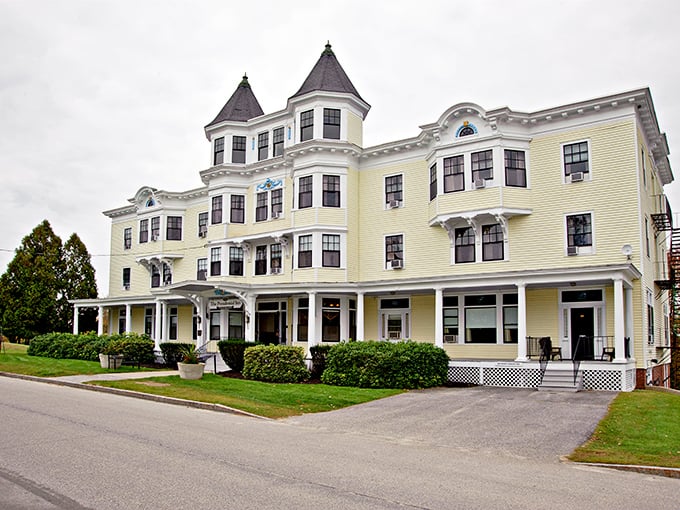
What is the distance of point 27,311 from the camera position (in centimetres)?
4319

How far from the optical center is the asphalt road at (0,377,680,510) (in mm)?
7191

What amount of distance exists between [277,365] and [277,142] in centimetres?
1384

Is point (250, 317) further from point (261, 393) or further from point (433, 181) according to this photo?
point (261, 393)

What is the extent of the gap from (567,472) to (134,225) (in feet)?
119

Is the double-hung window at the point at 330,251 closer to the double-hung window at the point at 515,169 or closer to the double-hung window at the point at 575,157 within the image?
the double-hung window at the point at 515,169

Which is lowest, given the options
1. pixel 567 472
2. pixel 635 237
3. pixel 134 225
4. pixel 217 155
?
pixel 567 472

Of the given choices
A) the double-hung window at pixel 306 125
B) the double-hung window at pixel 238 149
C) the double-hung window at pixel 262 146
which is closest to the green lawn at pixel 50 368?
the double-hung window at pixel 238 149

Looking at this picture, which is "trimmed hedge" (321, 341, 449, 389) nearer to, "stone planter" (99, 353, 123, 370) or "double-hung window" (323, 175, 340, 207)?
"double-hung window" (323, 175, 340, 207)

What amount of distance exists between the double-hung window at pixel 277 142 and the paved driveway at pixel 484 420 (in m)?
16.6

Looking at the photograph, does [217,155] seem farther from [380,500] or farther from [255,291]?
[380,500]

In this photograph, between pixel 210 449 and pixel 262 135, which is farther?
pixel 262 135

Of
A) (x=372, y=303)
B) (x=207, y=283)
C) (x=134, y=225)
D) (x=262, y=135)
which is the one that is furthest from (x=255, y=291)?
(x=134, y=225)

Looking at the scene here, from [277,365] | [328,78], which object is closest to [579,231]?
[277,365]

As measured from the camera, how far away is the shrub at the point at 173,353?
2759cm
